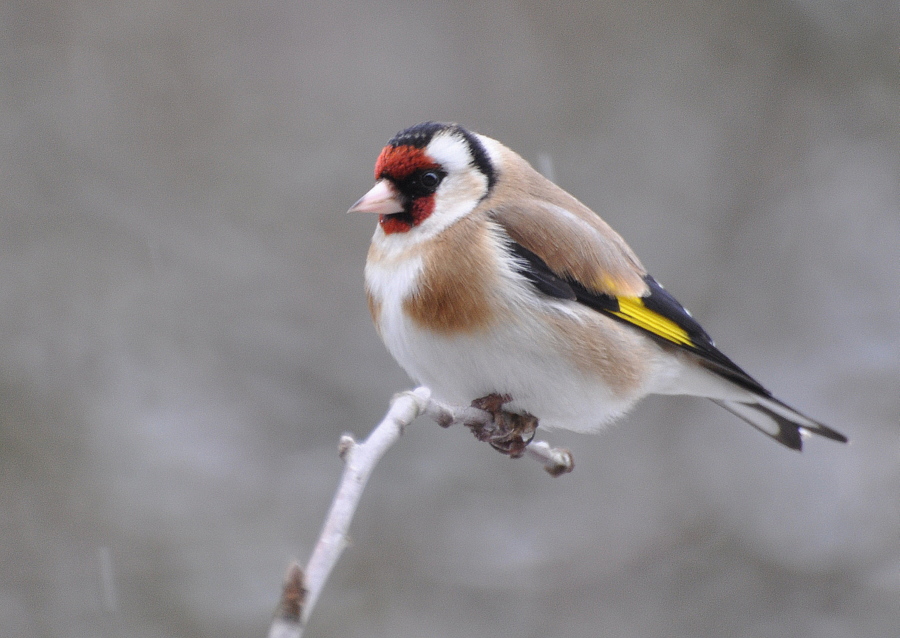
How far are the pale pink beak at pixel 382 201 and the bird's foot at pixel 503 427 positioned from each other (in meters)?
0.57

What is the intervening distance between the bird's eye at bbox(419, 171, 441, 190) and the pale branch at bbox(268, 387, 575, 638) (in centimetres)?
65

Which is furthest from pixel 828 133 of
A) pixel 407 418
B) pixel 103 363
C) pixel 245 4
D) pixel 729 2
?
pixel 407 418

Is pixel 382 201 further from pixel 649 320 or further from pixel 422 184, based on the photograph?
pixel 649 320

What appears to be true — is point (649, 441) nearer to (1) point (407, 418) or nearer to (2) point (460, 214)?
(2) point (460, 214)

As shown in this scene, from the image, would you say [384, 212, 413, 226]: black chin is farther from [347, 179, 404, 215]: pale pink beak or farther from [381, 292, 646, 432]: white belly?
[381, 292, 646, 432]: white belly

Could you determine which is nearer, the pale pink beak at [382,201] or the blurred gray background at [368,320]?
the pale pink beak at [382,201]

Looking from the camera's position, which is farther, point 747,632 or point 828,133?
point 828,133

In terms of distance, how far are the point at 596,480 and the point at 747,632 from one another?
41.9 inches

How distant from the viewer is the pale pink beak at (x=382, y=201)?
2.35 metres

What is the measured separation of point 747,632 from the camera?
450cm

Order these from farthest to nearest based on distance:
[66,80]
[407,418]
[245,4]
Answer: [245,4] < [66,80] < [407,418]

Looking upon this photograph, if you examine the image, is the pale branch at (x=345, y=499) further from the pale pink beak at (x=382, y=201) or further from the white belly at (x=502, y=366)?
the pale pink beak at (x=382, y=201)

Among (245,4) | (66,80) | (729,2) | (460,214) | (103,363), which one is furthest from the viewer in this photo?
(729,2)

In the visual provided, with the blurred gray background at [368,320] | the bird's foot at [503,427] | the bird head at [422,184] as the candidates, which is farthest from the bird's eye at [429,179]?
the blurred gray background at [368,320]
